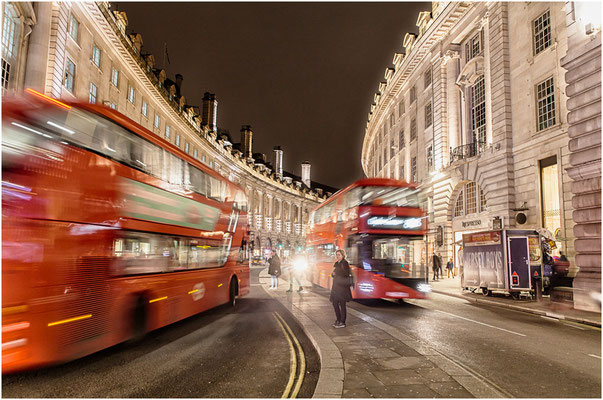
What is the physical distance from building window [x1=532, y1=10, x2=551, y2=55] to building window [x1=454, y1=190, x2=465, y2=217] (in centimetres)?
990

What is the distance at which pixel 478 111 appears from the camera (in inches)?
1027

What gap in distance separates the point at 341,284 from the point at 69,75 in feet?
72.5

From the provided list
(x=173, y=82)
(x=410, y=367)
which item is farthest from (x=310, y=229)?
(x=173, y=82)

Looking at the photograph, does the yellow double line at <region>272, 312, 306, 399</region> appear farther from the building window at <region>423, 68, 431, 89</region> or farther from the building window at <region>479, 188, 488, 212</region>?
the building window at <region>423, 68, 431, 89</region>

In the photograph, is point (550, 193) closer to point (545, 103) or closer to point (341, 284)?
point (545, 103)

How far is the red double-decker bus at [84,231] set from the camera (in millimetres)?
5266

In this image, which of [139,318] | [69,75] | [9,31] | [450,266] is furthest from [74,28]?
[450,266]

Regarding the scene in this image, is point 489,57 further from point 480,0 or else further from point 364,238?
point 364,238

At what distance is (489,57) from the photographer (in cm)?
2397

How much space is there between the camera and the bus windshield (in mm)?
13852

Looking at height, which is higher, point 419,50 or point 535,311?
point 419,50

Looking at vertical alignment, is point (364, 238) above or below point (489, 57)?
below

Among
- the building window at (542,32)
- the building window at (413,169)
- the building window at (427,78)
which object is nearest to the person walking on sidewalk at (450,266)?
the building window at (413,169)

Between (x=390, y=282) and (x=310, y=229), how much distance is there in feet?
31.1
